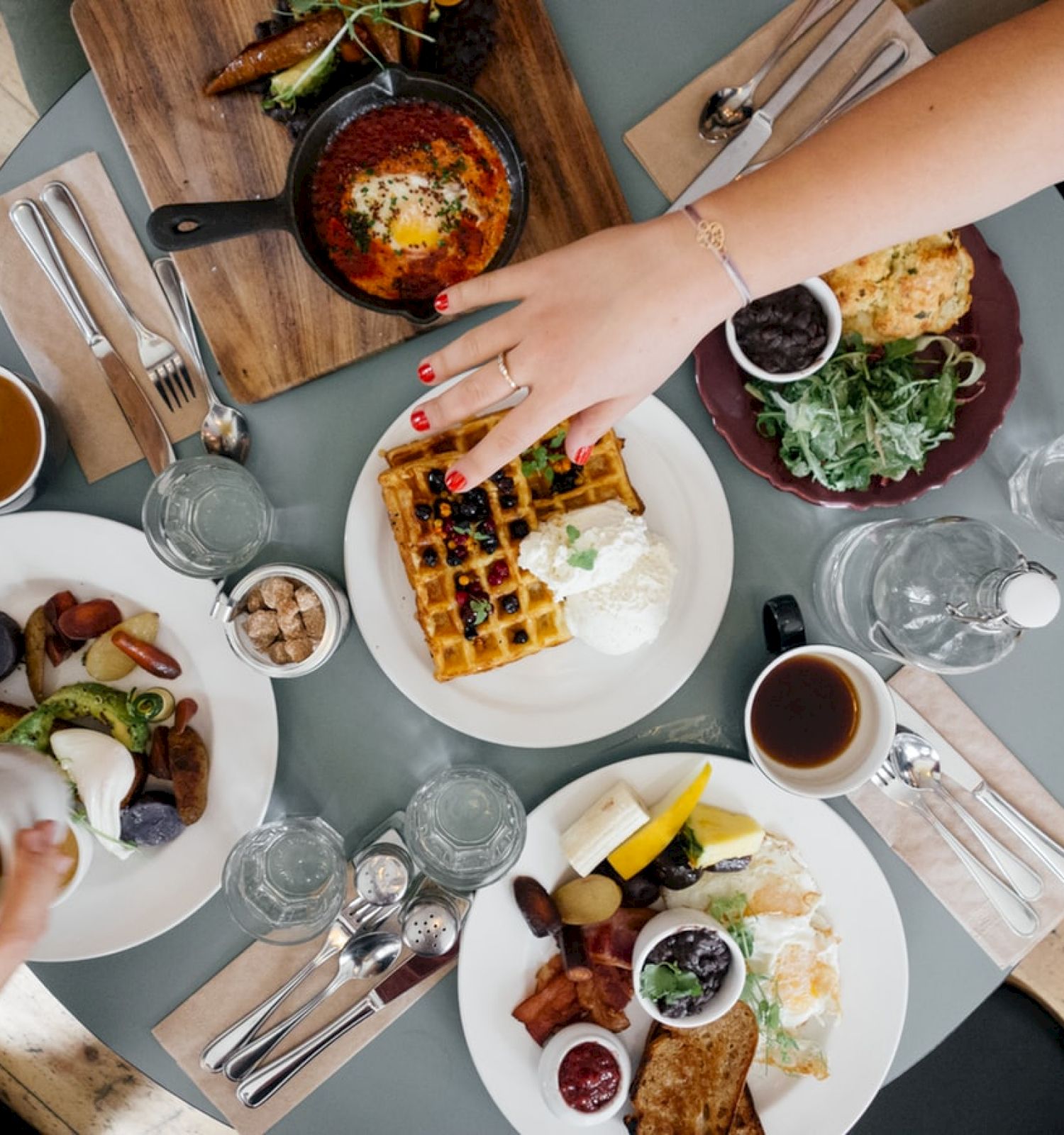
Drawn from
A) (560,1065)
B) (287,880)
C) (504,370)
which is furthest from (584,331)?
(560,1065)

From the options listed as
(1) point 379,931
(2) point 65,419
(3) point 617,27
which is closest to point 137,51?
(2) point 65,419

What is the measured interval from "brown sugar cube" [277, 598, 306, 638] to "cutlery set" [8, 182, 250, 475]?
39 centimetres

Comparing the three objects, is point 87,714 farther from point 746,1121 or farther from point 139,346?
point 746,1121

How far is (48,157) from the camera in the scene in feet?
6.56

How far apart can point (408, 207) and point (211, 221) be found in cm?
43

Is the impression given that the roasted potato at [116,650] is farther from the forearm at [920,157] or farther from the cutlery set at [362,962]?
the forearm at [920,157]

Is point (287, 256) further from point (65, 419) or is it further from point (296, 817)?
point (296, 817)

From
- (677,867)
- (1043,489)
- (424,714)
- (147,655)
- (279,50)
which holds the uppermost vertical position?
(279,50)

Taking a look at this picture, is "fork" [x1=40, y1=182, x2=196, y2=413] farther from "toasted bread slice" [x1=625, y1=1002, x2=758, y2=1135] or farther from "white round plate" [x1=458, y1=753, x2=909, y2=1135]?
"toasted bread slice" [x1=625, y1=1002, x2=758, y2=1135]

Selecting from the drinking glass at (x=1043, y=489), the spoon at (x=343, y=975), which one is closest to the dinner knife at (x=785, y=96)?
the drinking glass at (x=1043, y=489)

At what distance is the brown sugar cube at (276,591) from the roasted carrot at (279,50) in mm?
1095

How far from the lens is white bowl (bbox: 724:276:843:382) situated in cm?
190

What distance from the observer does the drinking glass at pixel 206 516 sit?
1.90 meters

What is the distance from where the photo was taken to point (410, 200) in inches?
76.1
